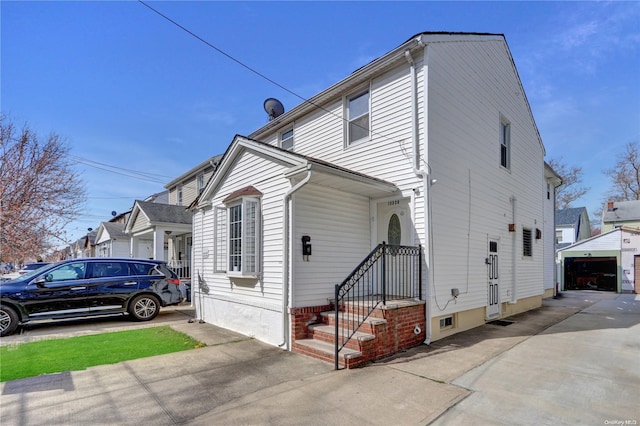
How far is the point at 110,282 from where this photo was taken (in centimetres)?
896

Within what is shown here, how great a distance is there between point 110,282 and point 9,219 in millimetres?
3941

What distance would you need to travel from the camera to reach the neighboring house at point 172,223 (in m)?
14.4

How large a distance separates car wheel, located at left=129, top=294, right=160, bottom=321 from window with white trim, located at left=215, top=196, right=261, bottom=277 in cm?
290

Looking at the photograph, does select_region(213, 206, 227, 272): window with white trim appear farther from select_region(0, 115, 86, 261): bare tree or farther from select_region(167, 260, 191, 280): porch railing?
select_region(167, 260, 191, 280): porch railing

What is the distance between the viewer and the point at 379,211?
757 cm

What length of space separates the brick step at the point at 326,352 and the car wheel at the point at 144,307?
5.67 metres

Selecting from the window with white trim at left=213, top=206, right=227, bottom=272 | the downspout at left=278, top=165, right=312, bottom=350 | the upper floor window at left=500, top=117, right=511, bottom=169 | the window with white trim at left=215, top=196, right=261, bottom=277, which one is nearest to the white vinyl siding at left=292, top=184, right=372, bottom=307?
the downspout at left=278, top=165, right=312, bottom=350

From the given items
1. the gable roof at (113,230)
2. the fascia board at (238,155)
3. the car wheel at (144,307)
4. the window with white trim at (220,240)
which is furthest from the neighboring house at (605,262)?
the gable roof at (113,230)

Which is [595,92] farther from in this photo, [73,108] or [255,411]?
[73,108]

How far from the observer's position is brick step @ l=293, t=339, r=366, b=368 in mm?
5012

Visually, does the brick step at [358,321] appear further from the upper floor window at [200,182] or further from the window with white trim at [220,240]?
the upper floor window at [200,182]

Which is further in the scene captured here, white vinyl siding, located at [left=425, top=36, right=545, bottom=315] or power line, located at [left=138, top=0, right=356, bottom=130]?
white vinyl siding, located at [left=425, top=36, right=545, bottom=315]

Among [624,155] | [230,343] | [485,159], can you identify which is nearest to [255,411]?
[230,343]

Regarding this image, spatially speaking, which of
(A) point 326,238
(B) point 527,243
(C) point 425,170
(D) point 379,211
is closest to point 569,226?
(B) point 527,243
